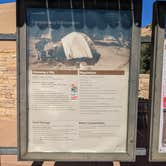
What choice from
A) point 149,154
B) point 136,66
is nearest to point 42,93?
point 136,66

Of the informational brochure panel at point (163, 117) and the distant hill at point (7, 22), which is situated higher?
the distant hill at point (7, 22)

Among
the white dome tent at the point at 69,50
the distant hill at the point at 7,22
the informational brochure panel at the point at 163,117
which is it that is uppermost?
the distant hill at the point at 7,22

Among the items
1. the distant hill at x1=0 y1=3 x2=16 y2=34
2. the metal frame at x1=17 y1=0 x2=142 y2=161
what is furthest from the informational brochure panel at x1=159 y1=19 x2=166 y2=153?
Answer: the distant hill at x1=0 y1=3 x2=16 y2=34

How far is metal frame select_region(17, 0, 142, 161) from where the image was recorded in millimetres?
3014

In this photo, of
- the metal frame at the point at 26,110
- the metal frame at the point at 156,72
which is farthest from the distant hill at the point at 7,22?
the metal frame at the point at 156,72

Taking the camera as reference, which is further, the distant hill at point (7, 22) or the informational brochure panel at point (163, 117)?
the distant hill at point (7, 22)

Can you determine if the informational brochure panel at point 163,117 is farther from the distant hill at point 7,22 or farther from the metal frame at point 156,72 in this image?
the distant hill at point 7,22

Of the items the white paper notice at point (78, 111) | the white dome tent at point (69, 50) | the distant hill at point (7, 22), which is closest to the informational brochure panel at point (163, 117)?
the white paper notice at point (78, 111)

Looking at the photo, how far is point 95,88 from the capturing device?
120 inches

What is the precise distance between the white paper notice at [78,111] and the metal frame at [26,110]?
0.16 feet

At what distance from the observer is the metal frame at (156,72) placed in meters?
3.04

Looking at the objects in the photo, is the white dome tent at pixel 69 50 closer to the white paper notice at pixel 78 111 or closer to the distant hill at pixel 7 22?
the white paper notice at pixel 78 111

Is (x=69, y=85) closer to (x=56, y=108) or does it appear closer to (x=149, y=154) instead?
(x=56, y=108)

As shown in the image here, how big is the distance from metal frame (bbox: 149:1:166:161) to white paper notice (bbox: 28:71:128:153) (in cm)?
27
